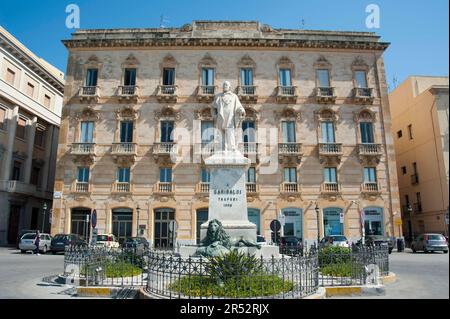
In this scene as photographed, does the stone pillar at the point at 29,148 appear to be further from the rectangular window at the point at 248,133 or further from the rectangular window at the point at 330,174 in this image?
the rectangular window at the point at 330,174

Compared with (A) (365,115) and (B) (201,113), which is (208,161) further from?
(A) (365,115)

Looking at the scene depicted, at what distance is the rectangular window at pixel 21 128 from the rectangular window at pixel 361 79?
33.0 meters

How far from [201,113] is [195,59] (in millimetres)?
5415

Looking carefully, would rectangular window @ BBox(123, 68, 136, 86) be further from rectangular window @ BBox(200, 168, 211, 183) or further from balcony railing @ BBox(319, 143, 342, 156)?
balcony railing @ BBox(319, 143, 342, 156)

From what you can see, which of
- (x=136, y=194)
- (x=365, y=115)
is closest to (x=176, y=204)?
(x=136, y=194)

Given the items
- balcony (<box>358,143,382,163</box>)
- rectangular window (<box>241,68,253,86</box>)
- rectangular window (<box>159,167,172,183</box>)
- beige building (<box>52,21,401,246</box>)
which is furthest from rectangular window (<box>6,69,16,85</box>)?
balcony (<box>358,143,382,163</box>)

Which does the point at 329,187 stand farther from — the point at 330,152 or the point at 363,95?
the point at 363,95

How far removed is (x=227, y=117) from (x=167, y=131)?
63.9 feet

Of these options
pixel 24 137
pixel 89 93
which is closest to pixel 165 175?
pixel 89 93

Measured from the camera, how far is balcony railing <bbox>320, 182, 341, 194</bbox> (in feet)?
102

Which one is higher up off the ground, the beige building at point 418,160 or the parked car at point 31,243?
the beige building at point 418,160

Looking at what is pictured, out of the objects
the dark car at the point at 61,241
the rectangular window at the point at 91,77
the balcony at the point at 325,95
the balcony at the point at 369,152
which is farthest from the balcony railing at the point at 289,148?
the rectangular window at the point at 91,77

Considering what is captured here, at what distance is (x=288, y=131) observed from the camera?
3225 centimetres

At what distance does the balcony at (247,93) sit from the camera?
1273 inches
